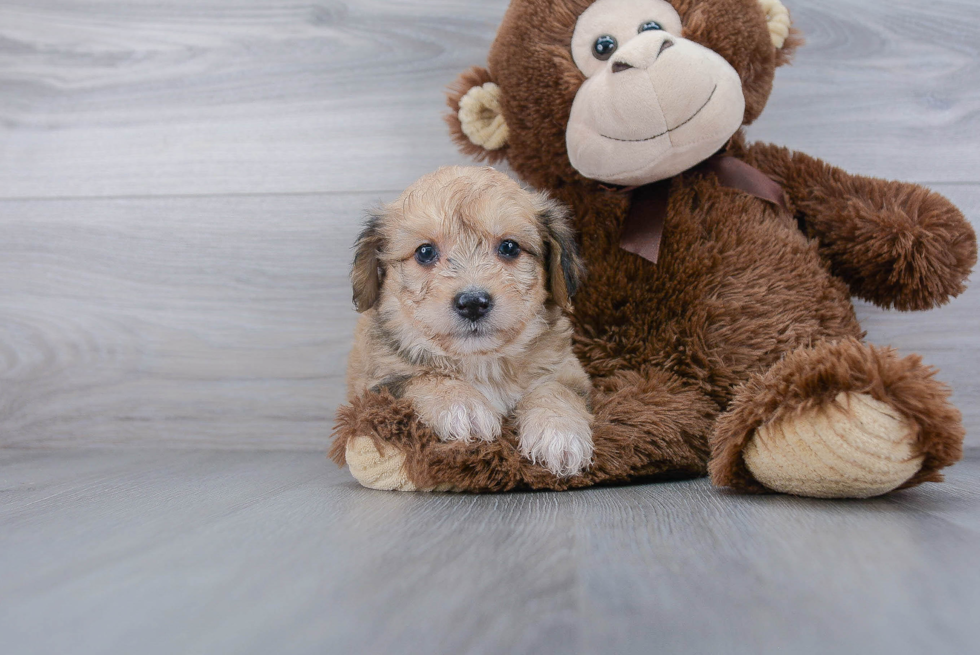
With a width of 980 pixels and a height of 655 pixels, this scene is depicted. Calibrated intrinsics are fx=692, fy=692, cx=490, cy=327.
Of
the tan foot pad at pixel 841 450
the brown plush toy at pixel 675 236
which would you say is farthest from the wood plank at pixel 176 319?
the tan foot pad at pixel 841 450

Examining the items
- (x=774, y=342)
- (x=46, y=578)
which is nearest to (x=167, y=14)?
(x=46, y=578)

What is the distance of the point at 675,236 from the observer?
1.59 metres

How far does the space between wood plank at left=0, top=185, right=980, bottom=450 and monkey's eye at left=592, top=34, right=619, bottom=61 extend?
0.88 m

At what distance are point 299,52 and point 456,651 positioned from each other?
6.43ft

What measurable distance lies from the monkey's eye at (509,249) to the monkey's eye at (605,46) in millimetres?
474

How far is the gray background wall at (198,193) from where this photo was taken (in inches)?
83.9

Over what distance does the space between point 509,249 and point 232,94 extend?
4.06 feet

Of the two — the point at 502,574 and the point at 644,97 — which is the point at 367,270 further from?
the point at 502,574

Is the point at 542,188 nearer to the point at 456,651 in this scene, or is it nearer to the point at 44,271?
the point at 456,651

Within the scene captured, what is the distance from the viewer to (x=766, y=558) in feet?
2.89

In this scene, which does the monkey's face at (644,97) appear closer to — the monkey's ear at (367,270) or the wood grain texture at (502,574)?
the monkey's ear at (367,270)

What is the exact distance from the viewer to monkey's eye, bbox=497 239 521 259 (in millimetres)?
1453

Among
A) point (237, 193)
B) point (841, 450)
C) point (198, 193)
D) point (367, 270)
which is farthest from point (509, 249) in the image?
point (198, 193)

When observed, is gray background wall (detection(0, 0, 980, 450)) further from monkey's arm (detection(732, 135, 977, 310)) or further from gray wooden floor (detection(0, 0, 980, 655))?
monkey's arm (detection(732, 135, 977, 310))
